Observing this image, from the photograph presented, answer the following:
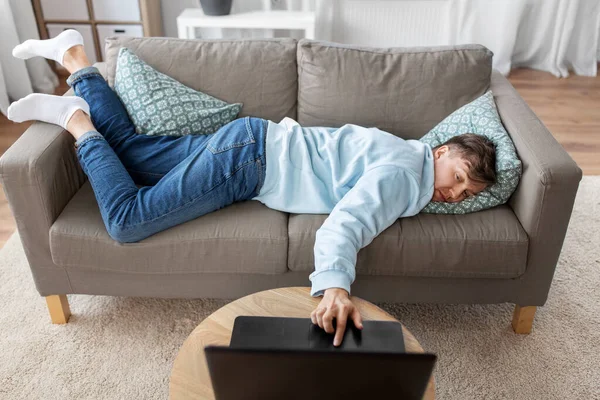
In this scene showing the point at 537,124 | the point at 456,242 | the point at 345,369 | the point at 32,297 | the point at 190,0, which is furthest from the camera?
the point at 190,0

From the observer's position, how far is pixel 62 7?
331cm

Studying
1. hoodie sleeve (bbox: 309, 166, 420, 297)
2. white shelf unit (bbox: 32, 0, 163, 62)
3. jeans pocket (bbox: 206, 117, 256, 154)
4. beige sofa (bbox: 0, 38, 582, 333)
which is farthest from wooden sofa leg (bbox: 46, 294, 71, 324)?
white shelf unit (bbox: 32, 0, 163, 62)

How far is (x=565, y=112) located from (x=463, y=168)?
6.92 feet

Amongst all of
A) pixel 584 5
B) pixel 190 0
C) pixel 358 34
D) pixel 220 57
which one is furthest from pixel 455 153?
pixel 584 5

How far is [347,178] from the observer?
5.32ft

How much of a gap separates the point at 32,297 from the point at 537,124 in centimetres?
177

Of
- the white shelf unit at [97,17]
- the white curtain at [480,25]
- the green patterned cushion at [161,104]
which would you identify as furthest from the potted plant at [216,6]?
the green patterned cushion at [161,104]

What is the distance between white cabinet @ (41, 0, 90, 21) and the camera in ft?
10.8

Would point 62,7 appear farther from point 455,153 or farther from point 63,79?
point 455,153

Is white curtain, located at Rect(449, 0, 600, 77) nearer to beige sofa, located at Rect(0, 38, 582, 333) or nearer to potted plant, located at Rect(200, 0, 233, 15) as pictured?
potted plant, located at Rect(200, 0, 233, 15)

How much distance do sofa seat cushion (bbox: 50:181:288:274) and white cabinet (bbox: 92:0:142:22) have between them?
2043 millimetres

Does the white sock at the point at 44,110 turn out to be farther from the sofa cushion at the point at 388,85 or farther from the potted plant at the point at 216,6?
the potted plant at the point at 216,6

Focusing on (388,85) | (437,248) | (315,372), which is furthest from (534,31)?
(315,372)

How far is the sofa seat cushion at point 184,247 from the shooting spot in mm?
1580
